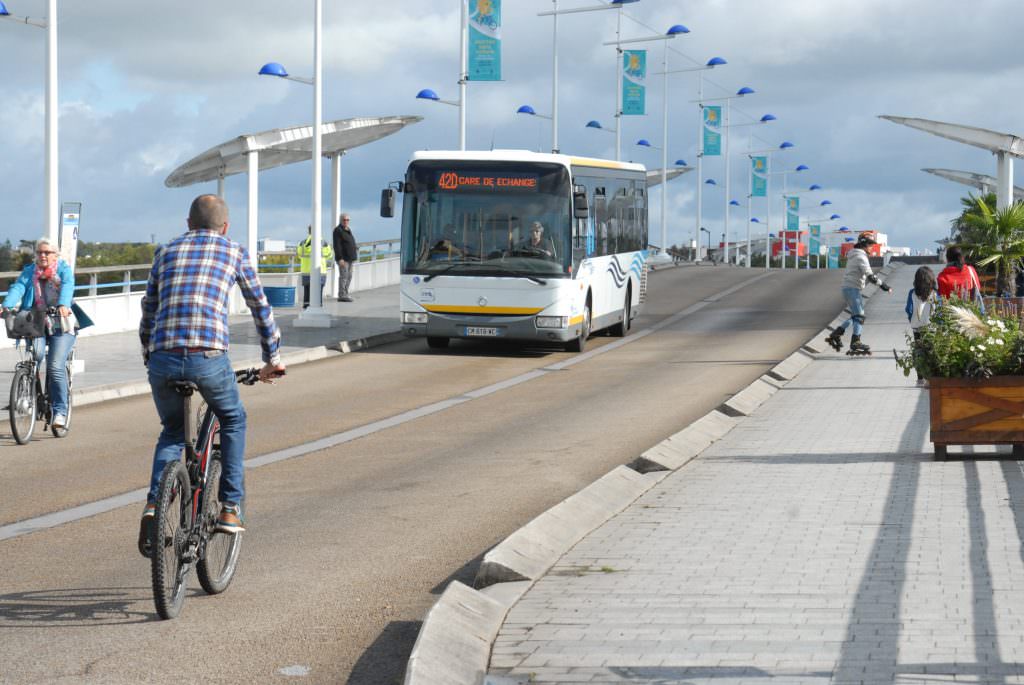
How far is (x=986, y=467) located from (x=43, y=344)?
27.4 ft

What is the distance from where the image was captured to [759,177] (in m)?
89.9

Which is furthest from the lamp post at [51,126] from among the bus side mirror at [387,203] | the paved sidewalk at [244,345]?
the bus side mirror at [387,203]

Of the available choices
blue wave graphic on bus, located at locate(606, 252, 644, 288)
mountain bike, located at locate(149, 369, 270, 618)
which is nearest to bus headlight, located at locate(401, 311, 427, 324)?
blue wave graphic on bus, located at locate(606, 252, 644, 288)

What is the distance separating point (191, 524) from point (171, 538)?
0.30 meters

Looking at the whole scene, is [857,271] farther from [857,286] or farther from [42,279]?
[42,279]

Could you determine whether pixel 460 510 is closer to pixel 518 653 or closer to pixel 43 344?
pixel 518 653

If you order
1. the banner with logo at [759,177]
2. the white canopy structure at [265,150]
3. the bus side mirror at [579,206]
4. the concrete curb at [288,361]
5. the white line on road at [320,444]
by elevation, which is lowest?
the white line on road at [320,444]

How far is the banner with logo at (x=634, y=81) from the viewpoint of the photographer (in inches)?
2052

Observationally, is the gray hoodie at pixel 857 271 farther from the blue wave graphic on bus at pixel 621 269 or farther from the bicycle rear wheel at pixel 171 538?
the bicycle rear wheel at pixel 171 538

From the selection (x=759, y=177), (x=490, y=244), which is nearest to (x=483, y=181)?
(x=490, y=244)

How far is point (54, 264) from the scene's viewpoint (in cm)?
1447

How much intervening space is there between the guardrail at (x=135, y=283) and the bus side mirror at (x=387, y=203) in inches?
162

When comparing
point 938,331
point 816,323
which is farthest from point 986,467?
point 816,323

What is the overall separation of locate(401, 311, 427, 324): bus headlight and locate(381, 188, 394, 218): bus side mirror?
5.25 ft
